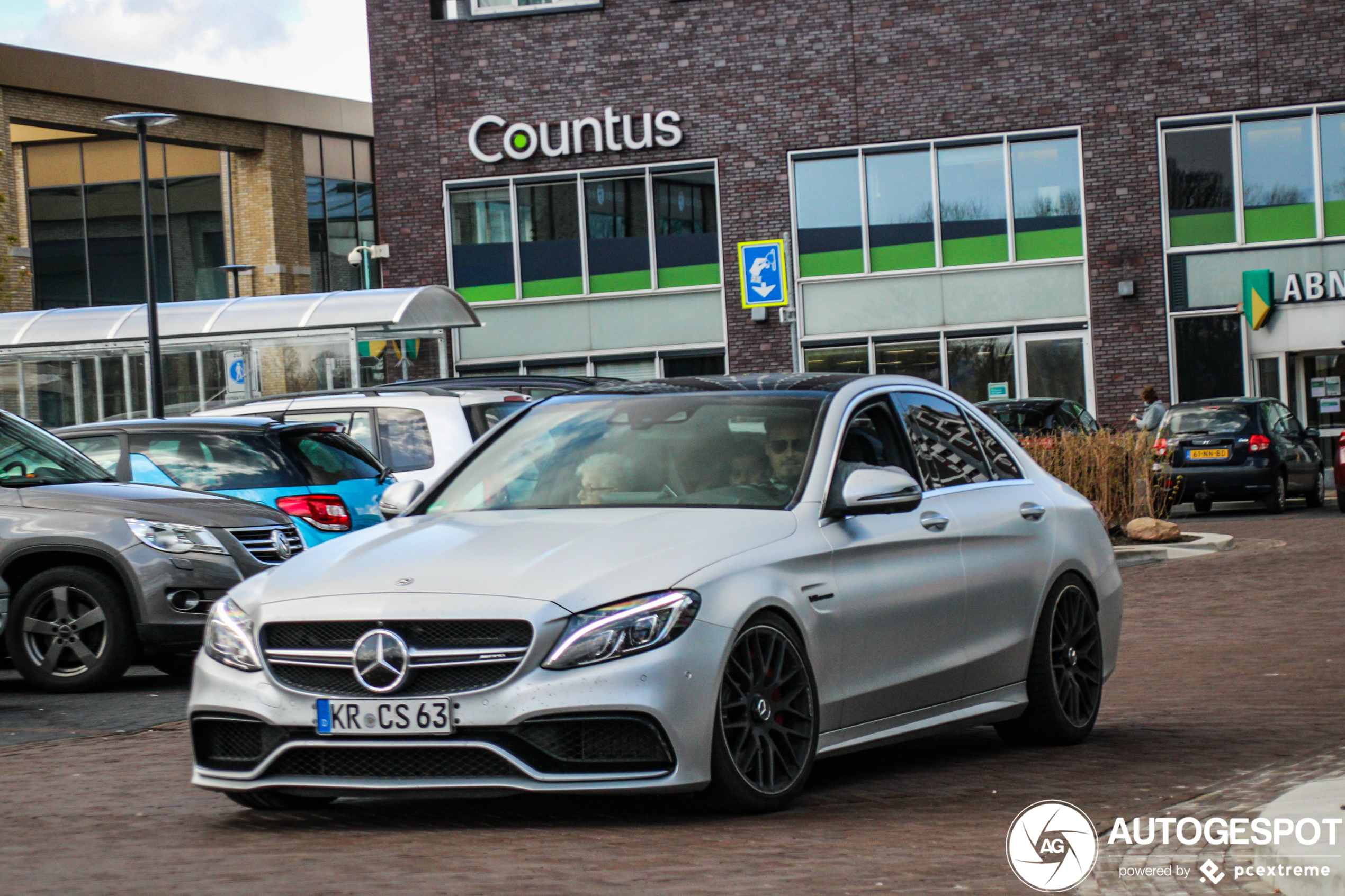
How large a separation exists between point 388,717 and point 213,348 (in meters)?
23.8

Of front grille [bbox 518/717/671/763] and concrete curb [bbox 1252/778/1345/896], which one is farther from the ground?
front grille [bbox 518/717/671/763]

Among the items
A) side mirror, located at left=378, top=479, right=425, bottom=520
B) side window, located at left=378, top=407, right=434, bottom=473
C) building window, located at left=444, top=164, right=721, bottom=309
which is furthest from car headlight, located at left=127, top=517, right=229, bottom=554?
building window, located at left=444, top=164, right=721, bottom=309

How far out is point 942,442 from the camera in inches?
302

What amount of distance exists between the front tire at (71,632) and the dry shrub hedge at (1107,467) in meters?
11.8

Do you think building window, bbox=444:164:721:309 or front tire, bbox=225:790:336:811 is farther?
A: building window, bbox=444:164:721:309

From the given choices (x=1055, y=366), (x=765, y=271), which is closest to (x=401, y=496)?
(x=765, y=271)

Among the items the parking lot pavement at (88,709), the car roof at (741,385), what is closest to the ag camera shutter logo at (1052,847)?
the car roof at (741,385)

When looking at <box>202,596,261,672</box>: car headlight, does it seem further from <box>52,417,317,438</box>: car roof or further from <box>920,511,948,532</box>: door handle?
<box>52,417,317,438</box>: car roof

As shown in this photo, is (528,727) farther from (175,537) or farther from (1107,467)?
(1107,467)

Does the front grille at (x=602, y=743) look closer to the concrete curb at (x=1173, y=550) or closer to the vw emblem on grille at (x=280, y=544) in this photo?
the vw emblem on grille at (x=280, y=544)

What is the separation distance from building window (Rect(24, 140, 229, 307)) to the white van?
1497 inches

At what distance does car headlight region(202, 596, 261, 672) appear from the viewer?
600cm

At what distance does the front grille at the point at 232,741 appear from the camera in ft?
19.5

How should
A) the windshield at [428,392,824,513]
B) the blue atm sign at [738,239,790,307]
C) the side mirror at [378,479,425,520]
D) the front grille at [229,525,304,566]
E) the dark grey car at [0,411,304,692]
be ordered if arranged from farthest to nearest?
1. the blue atm sign at [738,239,790,307]
2. the front grille at [229,525,304,566]
3. the dark grey car at [0,411,304,692]
4. the side mirror at [378,479,425,520]
5. the windshield at [428,392,824,513]
